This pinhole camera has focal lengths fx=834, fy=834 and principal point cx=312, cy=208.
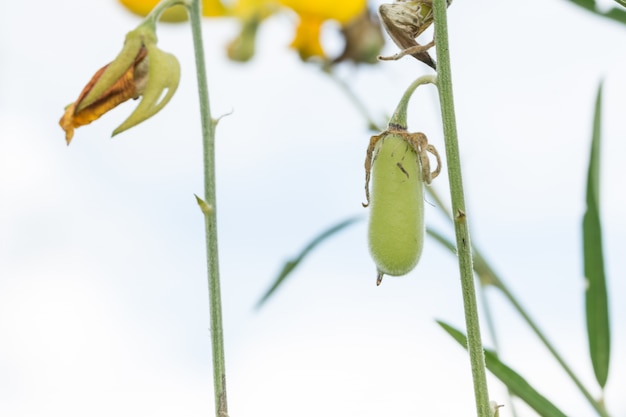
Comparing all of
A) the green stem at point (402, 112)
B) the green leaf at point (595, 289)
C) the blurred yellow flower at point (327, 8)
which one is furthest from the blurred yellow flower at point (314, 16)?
the green stem at point (402, 112)

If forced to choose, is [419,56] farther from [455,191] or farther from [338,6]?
[338,6]

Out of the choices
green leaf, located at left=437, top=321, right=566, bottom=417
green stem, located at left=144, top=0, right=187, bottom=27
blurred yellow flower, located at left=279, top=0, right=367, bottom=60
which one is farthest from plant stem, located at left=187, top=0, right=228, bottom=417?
blurred yellow flower, located at left=279, top=0, right=367, bottom=60

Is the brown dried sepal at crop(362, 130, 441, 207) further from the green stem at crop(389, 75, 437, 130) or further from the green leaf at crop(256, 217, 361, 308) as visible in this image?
the green leaf at crop(256, 217, 361, 308)

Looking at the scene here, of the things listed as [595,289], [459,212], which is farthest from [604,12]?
[459,212]

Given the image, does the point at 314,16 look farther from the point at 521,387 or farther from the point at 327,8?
the point at 521,387

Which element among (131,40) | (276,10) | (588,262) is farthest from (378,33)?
(131,40)

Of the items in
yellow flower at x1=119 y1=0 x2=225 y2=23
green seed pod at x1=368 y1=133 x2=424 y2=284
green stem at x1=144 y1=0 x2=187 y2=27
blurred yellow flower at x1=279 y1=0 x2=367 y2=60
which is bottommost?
green seed pod at x1=368 y1=133 x2=424 y2=284

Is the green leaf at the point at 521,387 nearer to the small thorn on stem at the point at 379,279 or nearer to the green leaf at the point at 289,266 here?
the small thorn on stem at the point at 379,279
